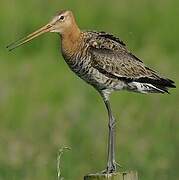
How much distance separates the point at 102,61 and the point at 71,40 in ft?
1.10

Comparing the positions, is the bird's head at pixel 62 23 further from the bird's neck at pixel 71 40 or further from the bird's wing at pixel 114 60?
the bird's wing at pixel 114 60

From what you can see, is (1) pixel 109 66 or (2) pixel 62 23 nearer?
(2) pixel 62 23

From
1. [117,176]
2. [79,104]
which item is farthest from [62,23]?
[79,104]

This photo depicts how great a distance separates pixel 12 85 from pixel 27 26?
291cm

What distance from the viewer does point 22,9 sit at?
17.1 metres

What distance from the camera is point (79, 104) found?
41.8ft

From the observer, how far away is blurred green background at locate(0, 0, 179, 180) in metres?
10.8

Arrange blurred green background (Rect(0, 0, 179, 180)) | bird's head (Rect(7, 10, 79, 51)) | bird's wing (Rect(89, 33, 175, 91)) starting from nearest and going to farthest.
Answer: bird's head (Rect(7, 10, 79, 51)) < bird's wing (Rect(89, 33, 175, 91)) < blurred green background (Rect(0, 0, 179, 180))

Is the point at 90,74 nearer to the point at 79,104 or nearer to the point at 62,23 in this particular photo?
the point at 62,23

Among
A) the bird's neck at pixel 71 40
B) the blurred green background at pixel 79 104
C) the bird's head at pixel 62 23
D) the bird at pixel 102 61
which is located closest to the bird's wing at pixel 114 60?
the bird at pixel 102 61

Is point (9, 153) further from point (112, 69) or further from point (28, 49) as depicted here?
point (28, 49)

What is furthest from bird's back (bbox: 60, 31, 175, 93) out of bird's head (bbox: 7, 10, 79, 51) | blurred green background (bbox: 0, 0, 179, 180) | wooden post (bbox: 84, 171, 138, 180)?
wooden post (bbox: 84, 171, 138, 180)

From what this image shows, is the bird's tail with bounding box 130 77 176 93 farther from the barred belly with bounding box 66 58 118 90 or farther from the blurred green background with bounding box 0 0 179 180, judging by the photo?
the blurred green background with bounding box 0 0 179 180

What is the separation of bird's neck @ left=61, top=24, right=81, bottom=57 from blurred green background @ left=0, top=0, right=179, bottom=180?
64cm
